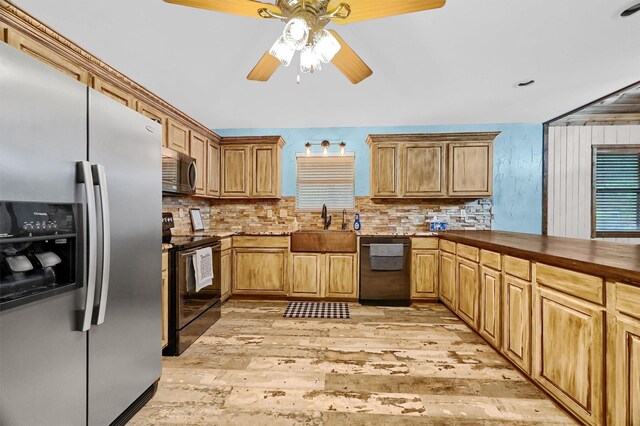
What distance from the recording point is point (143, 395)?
1889 mm

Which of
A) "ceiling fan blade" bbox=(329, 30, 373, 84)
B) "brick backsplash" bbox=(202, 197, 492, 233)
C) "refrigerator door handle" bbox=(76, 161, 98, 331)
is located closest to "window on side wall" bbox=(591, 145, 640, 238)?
"brick backsplash" bbox=(202, 197, 492, 233)

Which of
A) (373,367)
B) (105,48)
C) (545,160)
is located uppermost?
(105,48)

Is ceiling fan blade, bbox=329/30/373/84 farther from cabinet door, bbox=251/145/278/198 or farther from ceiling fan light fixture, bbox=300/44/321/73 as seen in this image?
cabinet door, bbox=251/145/278/198

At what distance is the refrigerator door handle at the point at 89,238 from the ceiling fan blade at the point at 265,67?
121 cm

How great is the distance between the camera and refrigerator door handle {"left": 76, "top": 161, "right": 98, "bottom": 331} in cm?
133

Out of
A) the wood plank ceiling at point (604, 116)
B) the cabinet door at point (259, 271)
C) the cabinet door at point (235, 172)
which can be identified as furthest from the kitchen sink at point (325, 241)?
the wood plank ceiling at point (604, 116)

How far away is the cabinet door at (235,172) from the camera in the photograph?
446 centimetres

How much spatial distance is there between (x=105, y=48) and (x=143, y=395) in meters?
2.50

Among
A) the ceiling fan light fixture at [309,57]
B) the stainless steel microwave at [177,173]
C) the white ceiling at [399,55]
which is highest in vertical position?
the white ceiling at [399,55]

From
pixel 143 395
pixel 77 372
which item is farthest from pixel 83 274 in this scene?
pixel 143 395

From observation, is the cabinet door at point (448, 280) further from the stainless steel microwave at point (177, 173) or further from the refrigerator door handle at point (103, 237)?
the refrigerator door handle at point (103, 237)

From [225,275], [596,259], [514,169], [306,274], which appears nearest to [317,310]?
[306,274]

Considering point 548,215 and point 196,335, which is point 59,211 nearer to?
point 196,335

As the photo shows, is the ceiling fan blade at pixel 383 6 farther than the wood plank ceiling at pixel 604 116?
No
